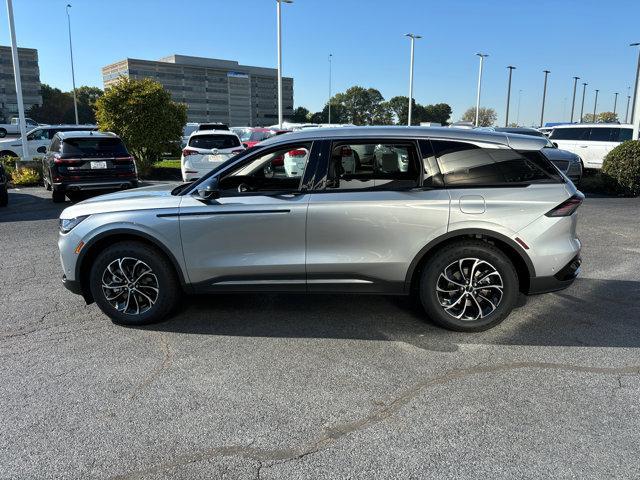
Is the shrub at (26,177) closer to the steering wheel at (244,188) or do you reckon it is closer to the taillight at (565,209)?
the steering wheel at (244,188)

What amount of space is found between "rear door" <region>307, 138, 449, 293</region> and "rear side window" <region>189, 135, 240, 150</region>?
9.99 m

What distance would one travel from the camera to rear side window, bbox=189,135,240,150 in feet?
45.3

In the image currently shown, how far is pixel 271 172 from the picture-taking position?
4.68 meters

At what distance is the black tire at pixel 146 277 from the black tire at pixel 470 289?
7.39 feet

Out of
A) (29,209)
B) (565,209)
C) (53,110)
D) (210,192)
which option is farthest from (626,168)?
(53,110)

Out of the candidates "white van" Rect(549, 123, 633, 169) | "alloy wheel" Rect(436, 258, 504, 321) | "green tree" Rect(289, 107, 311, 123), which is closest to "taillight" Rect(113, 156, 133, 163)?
"alloy wheel" Rect(436, 258, 504, 321)

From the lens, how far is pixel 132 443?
2.88 metres

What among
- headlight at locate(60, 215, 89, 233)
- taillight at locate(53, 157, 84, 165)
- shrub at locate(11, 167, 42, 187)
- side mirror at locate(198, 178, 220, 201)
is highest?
taillight at locate(53, 157, 84, 165)

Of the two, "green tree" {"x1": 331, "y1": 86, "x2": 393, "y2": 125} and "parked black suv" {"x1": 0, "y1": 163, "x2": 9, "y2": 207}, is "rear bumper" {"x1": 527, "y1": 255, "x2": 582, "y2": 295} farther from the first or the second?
"green tree" {"x1": 331, "y1": 86, "x2": 393, "y2": 125}

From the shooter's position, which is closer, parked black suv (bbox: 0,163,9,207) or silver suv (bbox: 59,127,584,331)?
silver suv (bbox: 59,127,584,331)

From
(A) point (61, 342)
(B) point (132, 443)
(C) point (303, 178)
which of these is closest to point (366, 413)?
(B) point (132, 443)

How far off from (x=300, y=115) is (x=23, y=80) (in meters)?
62.1

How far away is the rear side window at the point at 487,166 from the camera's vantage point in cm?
434

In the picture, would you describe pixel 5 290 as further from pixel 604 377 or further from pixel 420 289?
pixel 604 377
